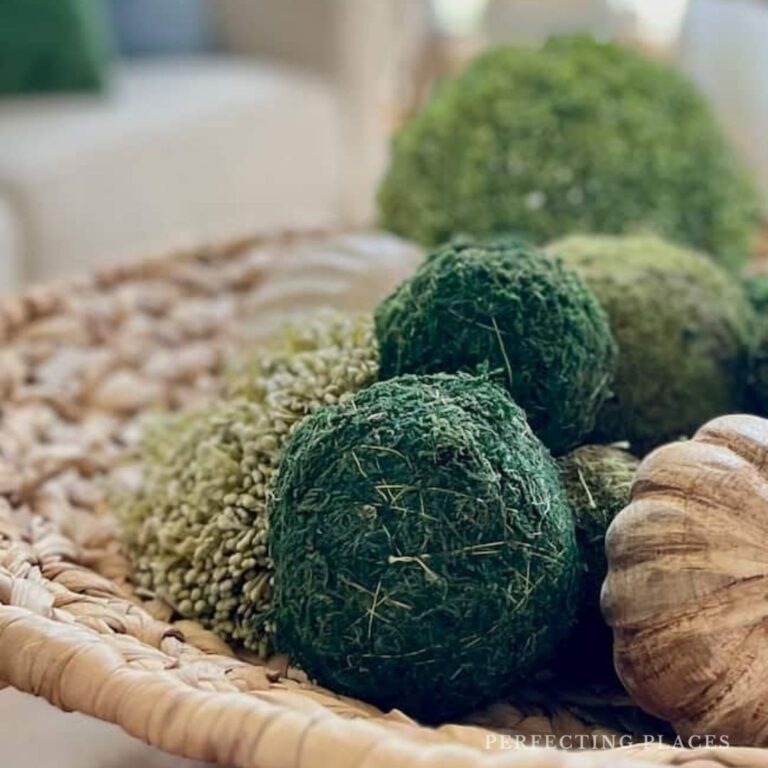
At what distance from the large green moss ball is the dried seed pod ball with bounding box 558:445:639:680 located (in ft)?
1.53

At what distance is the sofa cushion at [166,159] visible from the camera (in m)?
1.77

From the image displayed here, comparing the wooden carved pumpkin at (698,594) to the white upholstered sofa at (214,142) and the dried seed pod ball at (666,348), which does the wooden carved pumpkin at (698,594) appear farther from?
the white upholstered sofa at (214,142)

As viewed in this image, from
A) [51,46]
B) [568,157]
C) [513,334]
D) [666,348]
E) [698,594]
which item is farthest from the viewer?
[51,46]

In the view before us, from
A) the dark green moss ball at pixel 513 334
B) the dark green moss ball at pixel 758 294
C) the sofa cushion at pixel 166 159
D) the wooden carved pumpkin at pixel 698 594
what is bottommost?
the sofa cushion at pixel 166 159

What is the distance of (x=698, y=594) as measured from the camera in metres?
0.57

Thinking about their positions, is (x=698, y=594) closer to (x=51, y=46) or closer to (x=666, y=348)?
(x=666, y=348)

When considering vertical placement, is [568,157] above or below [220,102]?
above

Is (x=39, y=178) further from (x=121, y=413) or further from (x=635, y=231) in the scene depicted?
(x=635, y=231)

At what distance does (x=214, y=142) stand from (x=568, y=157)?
1077mm

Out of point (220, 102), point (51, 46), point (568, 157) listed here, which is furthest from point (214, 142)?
point (568, 157)

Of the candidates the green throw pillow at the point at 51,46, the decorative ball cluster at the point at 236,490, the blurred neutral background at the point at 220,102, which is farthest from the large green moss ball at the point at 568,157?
the green throw pillow at the point at 51,46

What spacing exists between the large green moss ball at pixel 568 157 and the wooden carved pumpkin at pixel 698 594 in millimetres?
557

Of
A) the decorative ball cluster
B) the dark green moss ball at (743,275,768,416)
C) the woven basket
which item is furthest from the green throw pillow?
the dark green moss ball at (743,275,768,416)

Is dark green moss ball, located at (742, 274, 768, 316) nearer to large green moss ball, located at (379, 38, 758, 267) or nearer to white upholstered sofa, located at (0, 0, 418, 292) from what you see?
large green moss ball, located at (379, 38, 758, 267)
